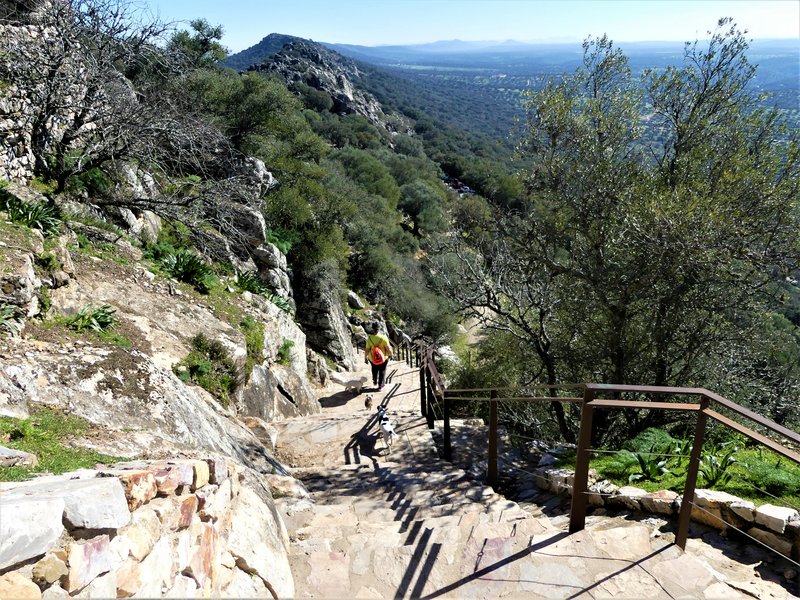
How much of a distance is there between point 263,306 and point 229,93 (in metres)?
14.4

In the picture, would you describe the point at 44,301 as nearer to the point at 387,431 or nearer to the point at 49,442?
the point at 49,442

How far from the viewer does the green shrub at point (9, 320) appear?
18.6 ft

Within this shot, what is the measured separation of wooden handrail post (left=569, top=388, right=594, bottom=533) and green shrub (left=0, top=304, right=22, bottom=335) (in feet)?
19.6

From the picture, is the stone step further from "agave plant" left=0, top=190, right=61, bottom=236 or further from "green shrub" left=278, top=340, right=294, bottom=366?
"green shrub" left=278, top=340, right=294, bottom=366

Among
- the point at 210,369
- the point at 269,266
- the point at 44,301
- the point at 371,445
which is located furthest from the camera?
the point at 269,266

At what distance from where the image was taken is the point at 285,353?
12.2m

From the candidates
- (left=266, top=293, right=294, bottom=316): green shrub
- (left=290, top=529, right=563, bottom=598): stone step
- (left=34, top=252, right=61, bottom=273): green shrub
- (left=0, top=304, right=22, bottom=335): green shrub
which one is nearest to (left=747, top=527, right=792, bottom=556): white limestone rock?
(left=290, top=529, right=563, bottom=598): stone step

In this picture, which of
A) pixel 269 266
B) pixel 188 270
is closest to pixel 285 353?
pixel 188 270

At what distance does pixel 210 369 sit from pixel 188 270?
9.88 feet

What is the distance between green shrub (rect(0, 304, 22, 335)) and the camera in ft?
18.6

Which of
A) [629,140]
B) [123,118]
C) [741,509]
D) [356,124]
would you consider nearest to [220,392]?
[123,118]

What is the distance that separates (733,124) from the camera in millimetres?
9227

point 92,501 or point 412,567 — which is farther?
point 412,567

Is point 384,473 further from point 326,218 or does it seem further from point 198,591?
point 326,218
